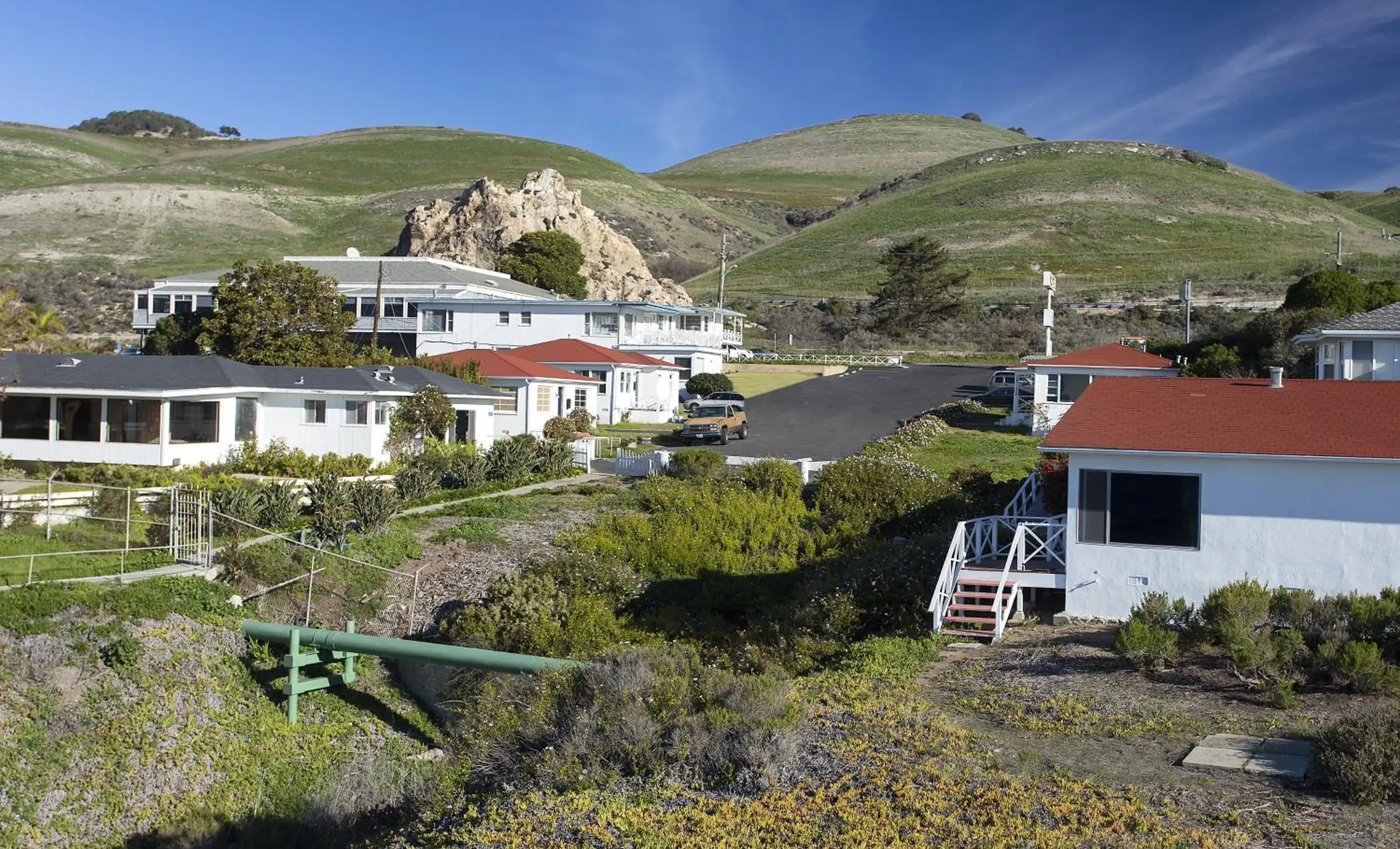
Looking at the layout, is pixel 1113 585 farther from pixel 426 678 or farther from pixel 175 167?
pixel 175 167

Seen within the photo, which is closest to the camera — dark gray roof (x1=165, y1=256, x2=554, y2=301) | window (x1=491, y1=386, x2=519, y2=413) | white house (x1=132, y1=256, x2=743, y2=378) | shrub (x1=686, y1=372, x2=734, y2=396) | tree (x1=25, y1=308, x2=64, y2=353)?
tree (x1=25, y1=308, x2=64, y2=353)

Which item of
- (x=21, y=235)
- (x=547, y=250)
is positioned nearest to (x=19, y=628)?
(x=547, y=250)

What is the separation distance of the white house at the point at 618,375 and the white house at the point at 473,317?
4627 millimetres

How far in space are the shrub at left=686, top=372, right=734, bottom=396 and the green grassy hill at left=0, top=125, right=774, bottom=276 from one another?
5996 centimetres

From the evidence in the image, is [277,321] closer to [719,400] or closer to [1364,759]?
[719,400]

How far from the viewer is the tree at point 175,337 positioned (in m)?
52.6

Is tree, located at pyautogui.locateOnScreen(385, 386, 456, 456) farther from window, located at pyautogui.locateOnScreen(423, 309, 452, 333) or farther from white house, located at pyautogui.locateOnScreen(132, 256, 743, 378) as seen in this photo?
window, located at pyautogui.locateOnScreen(423, 309, 452, 333)

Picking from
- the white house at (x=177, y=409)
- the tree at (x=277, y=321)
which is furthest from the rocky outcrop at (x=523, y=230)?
the white house at (x=177, y=409)

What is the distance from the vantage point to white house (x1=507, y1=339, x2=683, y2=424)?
1921 inches

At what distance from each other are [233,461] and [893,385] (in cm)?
3355

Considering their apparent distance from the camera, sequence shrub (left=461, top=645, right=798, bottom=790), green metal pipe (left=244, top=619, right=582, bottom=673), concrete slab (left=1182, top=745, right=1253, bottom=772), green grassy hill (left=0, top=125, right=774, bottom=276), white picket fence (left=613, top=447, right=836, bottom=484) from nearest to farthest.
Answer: concrete slab (left=1182, top=745, right=1253, bottom=772) → shrub (left=461, top=645, right=798, bottom=790) → green metal pipe (left=244, top=619, right=582, bottom=673) → white picket fence (left=613, top=447, right=836, bottom=484) → green grassy hill (left=0, top=125, right=774, bottom=276)

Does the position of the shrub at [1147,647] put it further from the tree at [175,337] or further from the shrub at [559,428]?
the tree at [175,337]

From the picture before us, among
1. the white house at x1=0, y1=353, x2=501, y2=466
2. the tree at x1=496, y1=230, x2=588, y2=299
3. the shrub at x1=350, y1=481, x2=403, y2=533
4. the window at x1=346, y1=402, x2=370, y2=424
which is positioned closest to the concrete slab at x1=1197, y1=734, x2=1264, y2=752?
the shrub at x1=350, y1=481, x2=403, y2=533

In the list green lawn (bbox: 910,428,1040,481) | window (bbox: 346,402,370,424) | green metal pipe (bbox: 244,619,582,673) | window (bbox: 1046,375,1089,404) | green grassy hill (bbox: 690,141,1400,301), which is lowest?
green metal pipe (bbox: 244,619,582,673)
